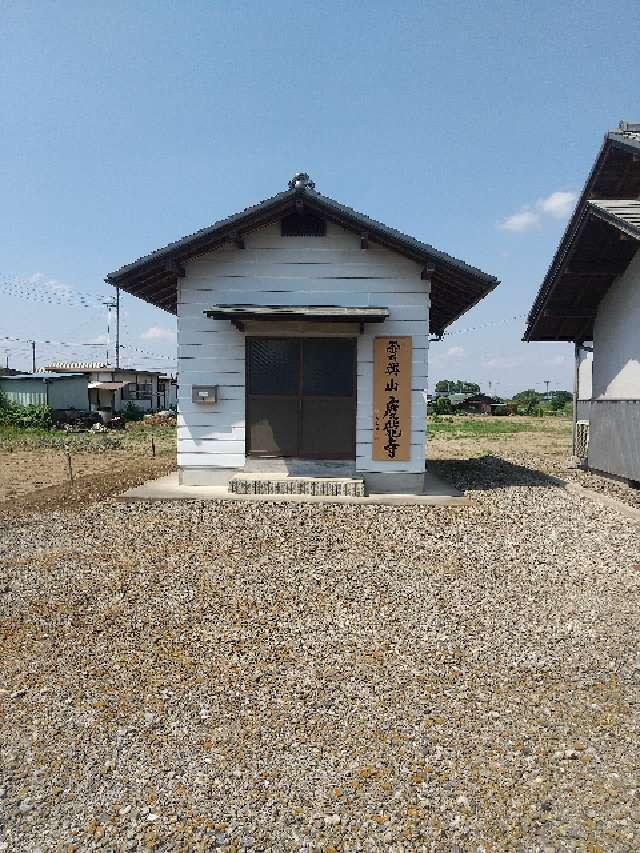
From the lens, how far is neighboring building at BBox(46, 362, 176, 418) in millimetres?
37812

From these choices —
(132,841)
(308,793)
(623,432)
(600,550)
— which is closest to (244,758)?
(308,793)

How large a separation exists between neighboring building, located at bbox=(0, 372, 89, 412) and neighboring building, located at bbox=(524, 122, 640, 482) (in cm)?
2523

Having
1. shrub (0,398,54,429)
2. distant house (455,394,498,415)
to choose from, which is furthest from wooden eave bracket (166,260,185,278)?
distant house (455,394,498,415)

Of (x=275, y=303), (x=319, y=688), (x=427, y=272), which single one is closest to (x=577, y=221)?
(x=427, y=272)

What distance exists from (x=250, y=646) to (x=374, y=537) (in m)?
2.71

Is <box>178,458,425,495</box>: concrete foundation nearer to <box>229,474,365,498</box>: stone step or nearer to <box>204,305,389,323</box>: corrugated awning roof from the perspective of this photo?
<box>229,474,365,498</box>: stone step

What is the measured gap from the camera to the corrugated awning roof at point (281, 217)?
851 cm

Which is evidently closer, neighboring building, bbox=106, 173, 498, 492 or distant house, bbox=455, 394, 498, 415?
neighboring building, bbox=106, 173, 498, 492

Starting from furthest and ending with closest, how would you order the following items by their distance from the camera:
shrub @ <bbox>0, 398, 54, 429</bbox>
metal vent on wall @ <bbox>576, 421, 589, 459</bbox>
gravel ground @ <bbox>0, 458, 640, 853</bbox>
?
shrub @ <bbox>0, 398, 54, 429</bbox>
metal vent on wall @ <bbox>576, 421, 589, 459</bbox>
gravel ground @ <bbox>0, 458, 640, 853</bbox>

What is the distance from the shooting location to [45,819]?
2703mm

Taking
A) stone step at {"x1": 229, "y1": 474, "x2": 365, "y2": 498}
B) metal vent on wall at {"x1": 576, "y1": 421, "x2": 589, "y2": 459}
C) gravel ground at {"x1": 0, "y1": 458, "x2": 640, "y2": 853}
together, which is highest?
metal vent on wall at {"x1": 576, "y1": 421, "x2": 589, "y2": 459}

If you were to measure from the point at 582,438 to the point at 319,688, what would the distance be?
39.4ft

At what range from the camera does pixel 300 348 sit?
935cm

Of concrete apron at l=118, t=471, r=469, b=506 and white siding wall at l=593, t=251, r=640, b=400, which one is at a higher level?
white siding wall at l=593, t=251, r=640, b=400
